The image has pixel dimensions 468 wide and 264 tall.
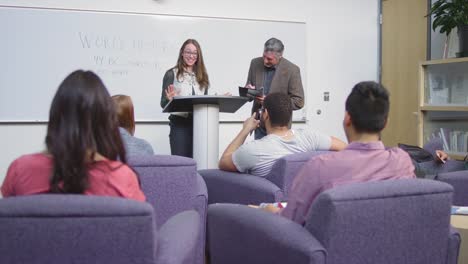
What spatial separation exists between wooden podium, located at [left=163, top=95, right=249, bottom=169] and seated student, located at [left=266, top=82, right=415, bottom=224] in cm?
177

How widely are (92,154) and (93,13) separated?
3826 mm

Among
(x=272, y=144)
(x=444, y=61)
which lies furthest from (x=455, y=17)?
(x=272, y=144)

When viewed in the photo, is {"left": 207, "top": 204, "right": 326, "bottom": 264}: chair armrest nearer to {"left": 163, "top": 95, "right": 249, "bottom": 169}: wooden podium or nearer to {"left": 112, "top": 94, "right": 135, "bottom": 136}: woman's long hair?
{"left": 112, "top": 94, "right": 135, "bottom": 136}: woman's long hair

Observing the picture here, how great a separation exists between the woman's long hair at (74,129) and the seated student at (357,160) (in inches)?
27.4

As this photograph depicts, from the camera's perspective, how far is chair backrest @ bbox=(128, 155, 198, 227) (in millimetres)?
2268

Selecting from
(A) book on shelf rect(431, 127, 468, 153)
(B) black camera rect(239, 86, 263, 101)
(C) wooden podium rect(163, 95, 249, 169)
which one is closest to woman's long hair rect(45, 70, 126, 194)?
(C) wooden podium rect(163, 95, 249, 169)

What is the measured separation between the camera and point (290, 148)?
9.28 ft

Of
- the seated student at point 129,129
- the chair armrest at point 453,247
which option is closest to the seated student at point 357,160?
the chair armrest at point 453,247

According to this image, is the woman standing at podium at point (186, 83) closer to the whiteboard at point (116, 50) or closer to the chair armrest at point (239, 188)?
the chair armrest at point (239, 188)

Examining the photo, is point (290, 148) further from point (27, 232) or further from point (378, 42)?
point (378, 42)

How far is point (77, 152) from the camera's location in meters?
1.31

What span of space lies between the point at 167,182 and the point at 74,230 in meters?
1.10

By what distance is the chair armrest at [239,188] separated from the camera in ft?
8.67

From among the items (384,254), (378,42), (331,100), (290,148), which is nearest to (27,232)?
(384,254)
